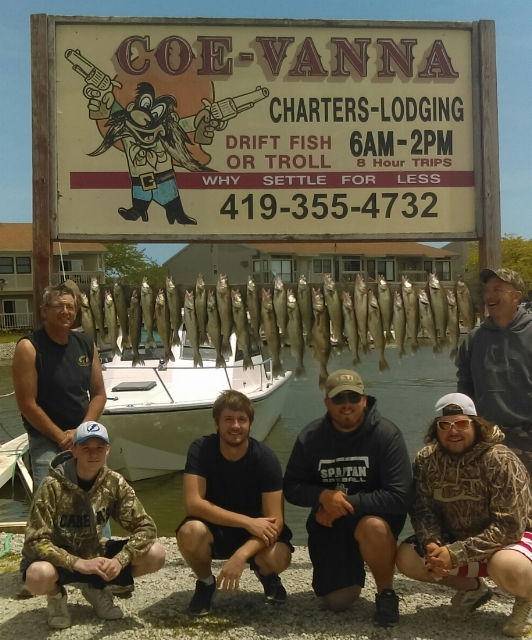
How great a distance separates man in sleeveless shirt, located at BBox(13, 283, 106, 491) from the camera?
346cm

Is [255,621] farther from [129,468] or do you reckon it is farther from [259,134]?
[129,468]

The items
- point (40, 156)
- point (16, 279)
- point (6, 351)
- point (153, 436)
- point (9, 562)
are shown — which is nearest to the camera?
point (40, 156)

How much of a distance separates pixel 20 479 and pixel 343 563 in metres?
6.64

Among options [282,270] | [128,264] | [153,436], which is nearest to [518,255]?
[128,264]

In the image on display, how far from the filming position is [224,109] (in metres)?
3.87

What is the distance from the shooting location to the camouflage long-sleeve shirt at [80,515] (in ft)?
10.2

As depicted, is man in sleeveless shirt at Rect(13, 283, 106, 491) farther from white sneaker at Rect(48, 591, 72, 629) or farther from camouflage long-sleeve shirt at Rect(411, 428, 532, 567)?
camouflage long-sleeve shirt at Rect(411, 428, 532, 567)

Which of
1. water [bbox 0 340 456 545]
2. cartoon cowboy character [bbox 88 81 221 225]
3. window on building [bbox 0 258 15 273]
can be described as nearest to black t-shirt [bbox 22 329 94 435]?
cartoon cowboy character [bbox 88 81 221 225]

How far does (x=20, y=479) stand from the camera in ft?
28.8

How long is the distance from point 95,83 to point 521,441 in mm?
3009

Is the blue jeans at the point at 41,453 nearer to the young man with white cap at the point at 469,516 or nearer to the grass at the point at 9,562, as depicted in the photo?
the grass at the point at 9,562

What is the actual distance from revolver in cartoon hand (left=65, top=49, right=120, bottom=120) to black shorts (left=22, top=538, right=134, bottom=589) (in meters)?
2.31

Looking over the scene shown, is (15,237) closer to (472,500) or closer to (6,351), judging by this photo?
(6,351)

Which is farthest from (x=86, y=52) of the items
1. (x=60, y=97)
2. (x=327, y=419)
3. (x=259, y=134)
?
(x=327, y=419)
